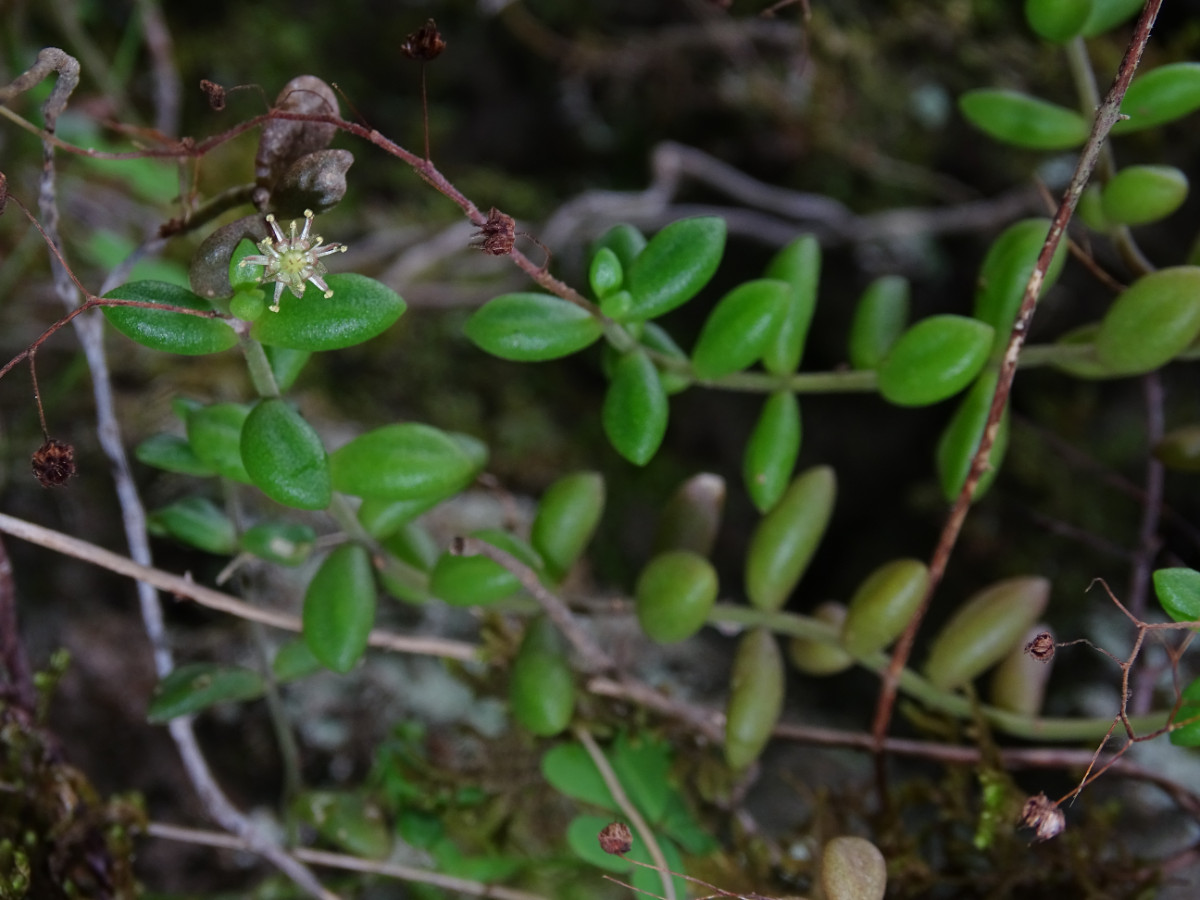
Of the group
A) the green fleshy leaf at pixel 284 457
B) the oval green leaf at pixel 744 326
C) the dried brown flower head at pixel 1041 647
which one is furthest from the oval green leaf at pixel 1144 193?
the green fleshy leaf at pixel 284 457

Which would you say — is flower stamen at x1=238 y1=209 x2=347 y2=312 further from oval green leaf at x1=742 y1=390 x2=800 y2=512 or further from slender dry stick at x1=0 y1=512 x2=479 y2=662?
oval green leaf at x1=742 y1=390 x2=800 y2=512

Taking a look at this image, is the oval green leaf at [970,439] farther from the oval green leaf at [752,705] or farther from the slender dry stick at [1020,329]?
the oval green leaf at [752,705]

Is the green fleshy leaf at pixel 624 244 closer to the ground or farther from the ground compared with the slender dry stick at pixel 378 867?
farther from the ground

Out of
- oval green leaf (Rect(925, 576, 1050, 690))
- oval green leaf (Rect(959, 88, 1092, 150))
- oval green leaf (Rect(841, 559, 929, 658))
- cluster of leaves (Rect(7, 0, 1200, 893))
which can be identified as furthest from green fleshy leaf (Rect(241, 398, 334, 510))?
oval green leaf (Rect(959, 88, 1092, 150))

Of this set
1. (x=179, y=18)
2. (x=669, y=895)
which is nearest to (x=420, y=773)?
(x=669, y=895)

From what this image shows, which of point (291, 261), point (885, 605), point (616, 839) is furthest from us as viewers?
point (885, 605)

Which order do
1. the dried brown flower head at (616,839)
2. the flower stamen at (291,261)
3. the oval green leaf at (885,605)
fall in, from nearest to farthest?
1. the flower stamen at (291,261)
2. the dried brown flower head at (616,839)
3. the oval green leaf at (885,605)

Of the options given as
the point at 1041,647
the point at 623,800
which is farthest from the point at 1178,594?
the point at 623,800

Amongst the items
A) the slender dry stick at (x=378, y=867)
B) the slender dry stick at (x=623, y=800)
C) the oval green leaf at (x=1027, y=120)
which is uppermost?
the oval green leaf at (x=1027, y=120)

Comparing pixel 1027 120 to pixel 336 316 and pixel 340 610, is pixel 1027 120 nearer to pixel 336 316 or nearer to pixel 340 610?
pixel 336 316
